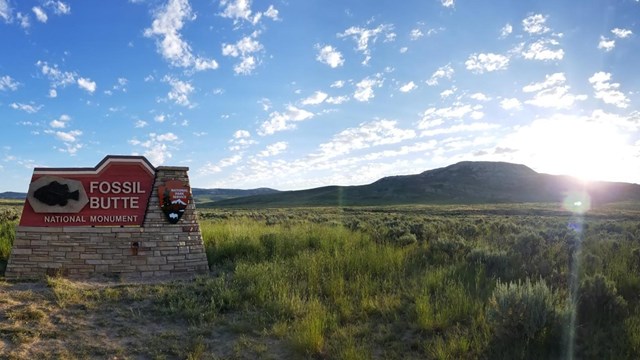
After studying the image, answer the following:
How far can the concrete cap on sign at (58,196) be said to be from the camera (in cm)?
965

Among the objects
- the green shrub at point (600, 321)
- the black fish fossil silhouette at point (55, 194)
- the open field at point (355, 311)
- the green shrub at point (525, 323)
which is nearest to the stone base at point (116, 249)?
the black fish fossil silhouette at point (55, 194)

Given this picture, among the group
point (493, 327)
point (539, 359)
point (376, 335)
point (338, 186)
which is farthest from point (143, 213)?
point (338, 186)

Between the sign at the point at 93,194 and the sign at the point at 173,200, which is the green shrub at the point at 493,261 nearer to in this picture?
the sign at the point at 173,200

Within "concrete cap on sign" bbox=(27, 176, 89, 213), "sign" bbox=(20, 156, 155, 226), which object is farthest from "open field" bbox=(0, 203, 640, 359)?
"concrete cap on sign" bbox=(27, 176, 89, 213)

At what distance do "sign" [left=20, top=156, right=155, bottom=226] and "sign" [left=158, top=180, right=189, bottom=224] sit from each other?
343 millimetres

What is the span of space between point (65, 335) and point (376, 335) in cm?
432

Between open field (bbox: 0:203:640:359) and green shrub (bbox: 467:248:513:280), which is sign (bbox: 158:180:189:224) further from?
green shrub (bbox: 467:248:513:280)

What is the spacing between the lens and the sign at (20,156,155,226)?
9.67 metres

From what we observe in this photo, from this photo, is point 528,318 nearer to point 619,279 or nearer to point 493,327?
point 493,327

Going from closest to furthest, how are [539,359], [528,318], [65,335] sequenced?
[539,359], [528,318], [65,335]

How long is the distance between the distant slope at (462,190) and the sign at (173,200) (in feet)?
301

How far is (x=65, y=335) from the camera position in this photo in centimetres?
607

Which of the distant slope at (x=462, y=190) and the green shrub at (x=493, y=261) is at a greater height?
the distant slope at (x=462, y=190)

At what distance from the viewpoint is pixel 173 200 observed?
10156 millimetres
